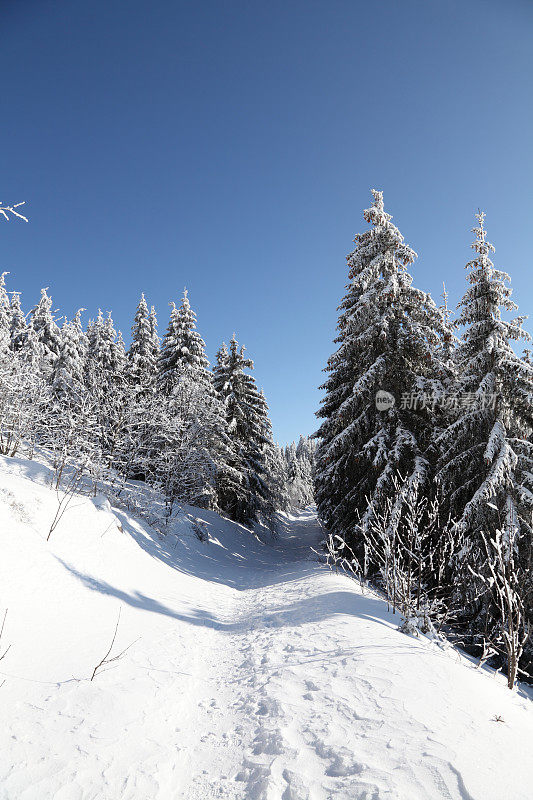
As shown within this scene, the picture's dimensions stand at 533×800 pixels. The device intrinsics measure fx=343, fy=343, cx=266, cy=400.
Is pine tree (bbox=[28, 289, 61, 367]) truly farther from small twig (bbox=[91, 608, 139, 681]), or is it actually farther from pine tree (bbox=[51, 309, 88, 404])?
small twig (bbox=[91, 608, 139, 681])

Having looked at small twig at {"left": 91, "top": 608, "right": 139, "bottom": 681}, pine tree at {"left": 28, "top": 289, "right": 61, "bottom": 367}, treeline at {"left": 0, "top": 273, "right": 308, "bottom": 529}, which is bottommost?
small twig at {"left": 91, "top": 608, "right": 139, "bottom": 681}

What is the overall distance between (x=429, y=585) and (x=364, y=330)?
8.45 meters

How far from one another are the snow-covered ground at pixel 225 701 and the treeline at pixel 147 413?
4.17 meters

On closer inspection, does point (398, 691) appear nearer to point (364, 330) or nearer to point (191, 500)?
point (364, 330)

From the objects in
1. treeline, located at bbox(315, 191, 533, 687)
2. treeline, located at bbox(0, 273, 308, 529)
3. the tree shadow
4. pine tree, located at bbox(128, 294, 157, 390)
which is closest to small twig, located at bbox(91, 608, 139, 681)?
the tree shadow

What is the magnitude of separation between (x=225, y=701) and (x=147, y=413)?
10.5 meters

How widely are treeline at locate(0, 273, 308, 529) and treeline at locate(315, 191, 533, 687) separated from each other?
6521 millimetres

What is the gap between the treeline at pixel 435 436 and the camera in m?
8.18

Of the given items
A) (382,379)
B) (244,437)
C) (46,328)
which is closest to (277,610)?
(382,379)

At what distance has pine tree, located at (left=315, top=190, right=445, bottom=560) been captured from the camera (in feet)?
34.8

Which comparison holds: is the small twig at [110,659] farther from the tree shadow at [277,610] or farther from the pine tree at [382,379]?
the pine tree at [382,379]

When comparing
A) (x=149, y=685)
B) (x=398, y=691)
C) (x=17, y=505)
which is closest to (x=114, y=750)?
(x=149, y=685)

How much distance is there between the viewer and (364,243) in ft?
41.8

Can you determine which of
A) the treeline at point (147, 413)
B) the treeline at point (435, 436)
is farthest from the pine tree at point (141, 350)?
the treeline at point (435, 436)
